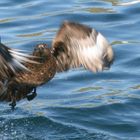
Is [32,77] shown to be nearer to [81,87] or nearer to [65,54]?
[65,54]

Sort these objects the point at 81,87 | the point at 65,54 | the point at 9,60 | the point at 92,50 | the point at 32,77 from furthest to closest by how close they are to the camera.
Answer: the point at 81,87
the point at 65,54
the point at 92,50
the point at 32,77
the point at 9,60

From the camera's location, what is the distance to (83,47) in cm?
740

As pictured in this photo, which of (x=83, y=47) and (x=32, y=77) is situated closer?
(x=32, y=77)

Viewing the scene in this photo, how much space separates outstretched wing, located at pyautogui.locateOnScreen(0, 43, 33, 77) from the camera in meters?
6.35

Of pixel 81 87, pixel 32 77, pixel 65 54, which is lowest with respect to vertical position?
pixel 81 87

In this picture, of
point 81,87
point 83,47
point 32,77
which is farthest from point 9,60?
point 81,87

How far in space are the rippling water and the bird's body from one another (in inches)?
37.5

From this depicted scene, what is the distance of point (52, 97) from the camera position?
9.32 m

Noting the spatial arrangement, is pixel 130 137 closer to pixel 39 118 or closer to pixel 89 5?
pixel 39 118

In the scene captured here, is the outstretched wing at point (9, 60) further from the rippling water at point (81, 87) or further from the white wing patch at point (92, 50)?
the rippling water at point (81, 87)

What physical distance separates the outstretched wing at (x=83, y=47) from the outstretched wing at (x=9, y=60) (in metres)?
0.82

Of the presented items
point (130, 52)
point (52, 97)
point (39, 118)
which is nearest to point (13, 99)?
point (39, 118)

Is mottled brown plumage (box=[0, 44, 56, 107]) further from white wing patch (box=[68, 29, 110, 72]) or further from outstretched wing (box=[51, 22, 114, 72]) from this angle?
white wing patch (box=[68, 29, 110, 72])

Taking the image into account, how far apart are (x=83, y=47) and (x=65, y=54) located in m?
0.27
